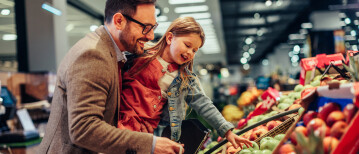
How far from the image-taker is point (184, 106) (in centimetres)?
179

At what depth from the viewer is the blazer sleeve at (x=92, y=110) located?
119 centimetres

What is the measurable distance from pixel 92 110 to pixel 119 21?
47cm

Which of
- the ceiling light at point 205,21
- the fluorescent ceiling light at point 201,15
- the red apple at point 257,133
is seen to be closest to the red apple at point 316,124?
the red apple at point 257,133

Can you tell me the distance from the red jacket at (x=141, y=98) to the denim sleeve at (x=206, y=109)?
208 millimetres

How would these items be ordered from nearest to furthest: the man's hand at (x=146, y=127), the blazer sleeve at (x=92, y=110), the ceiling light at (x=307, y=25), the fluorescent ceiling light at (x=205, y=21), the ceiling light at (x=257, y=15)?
1. the blazer sleeve at (x=92, y=110)
2. the man's hand at (x=146, y=127)
3. the fluorescent ceiling light at (x=205, y=21)
4. the ceiling light at (x=257, y=15)
5. the ceiling light at (x=307, y=25)

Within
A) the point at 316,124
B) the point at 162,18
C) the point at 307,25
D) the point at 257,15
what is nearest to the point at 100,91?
the point at 316,124

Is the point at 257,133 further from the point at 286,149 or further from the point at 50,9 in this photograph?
the point at 50,9

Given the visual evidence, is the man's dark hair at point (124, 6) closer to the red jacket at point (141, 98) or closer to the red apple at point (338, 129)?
the red jacket at point (141, 98)

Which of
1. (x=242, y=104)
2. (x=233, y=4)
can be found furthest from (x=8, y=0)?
(x=233, y=4)

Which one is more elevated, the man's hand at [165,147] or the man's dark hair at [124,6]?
the man's dark hair at [124,6]

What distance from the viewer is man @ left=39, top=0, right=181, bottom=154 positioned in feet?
3.94

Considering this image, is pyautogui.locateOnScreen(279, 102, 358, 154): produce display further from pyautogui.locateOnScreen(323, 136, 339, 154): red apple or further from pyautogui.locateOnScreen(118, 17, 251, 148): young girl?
pyautogui.locateOnScreen(118, 17, 251, 148): young girl

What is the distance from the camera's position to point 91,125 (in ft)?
3.89

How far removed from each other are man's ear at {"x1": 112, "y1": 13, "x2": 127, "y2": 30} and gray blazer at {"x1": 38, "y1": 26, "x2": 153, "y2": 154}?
80 millimetres
